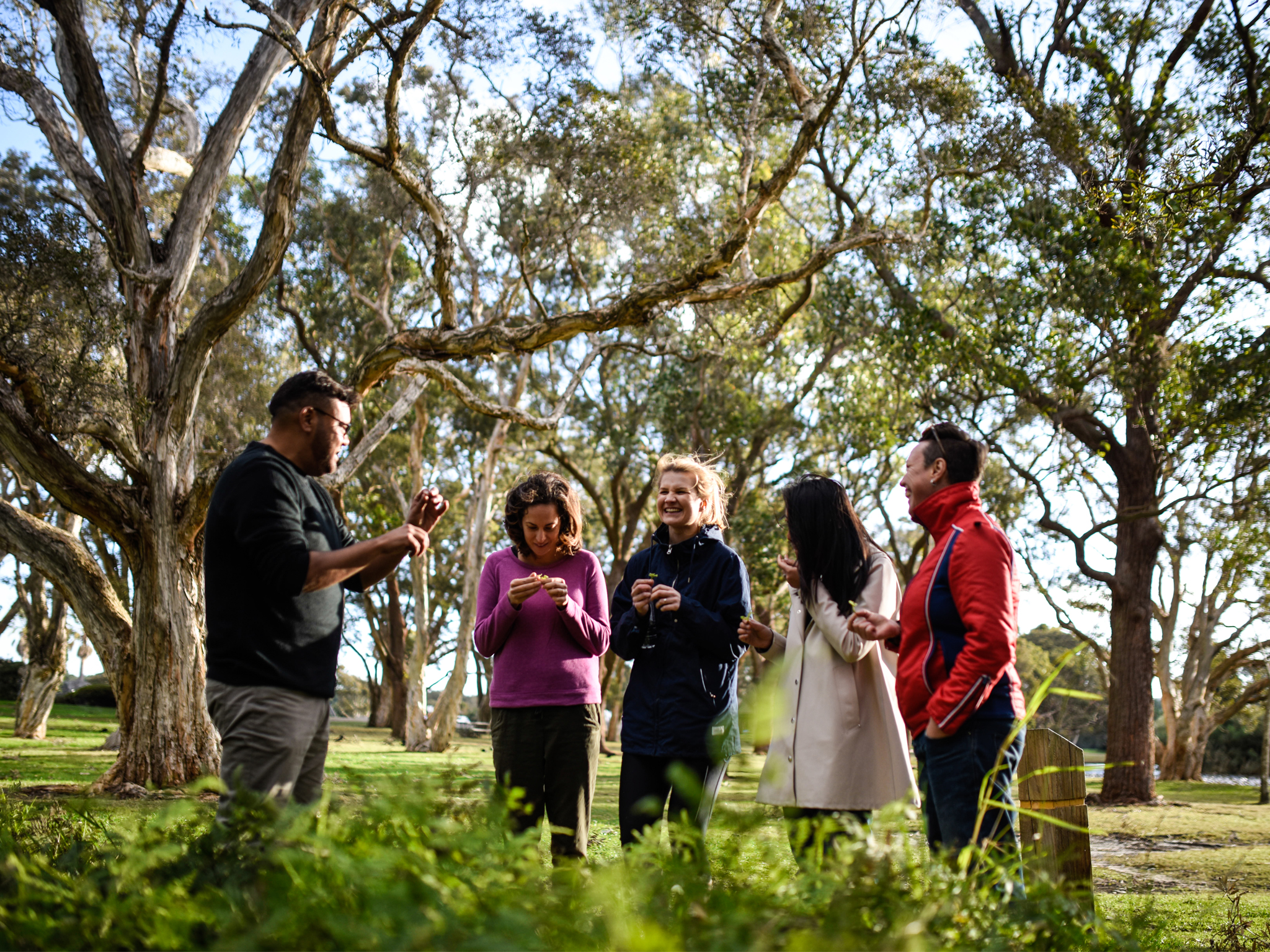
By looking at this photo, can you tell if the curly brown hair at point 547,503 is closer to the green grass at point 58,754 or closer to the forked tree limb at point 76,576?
the green grass at point 58,754

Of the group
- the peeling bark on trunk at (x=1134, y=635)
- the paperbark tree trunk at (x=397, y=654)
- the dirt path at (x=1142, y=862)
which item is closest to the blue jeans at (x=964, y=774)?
the dirt path at (x=1142, y=862)

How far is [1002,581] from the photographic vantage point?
10.3 ft

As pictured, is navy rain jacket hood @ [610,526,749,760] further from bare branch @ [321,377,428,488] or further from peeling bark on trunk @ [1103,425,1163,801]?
peeling bark on trunk @ [1103,425,1163,801]

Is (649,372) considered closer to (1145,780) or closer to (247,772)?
(1145,780)

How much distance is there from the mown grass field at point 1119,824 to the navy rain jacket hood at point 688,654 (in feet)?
1.01

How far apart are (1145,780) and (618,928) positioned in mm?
15364

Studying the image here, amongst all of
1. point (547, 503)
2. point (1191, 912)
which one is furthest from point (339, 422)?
point (1191, 912)

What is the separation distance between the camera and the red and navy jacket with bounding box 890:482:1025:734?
305cm

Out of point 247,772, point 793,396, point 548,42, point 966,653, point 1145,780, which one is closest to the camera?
point 247,772

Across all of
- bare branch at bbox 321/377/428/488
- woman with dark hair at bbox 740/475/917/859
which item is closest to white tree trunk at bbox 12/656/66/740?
bare branch at bbox 321/377/428/488

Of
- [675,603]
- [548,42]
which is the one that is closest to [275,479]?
[675,603]

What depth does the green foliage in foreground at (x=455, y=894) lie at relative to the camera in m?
1.29

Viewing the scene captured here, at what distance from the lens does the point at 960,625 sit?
3248mm

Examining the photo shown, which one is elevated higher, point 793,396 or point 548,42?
point 548,42
